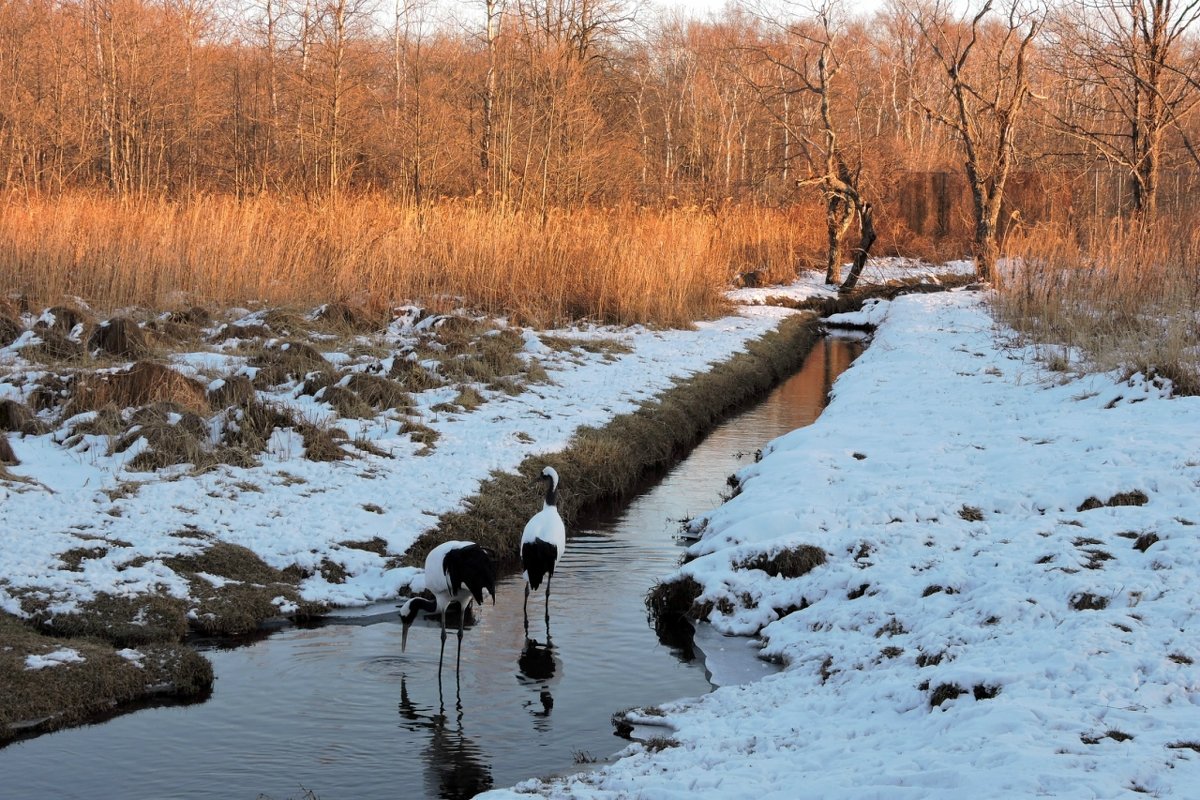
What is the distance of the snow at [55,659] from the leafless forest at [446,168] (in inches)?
400

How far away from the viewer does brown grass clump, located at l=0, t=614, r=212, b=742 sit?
17.3 ft

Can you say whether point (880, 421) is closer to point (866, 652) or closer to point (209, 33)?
point (866, 652)

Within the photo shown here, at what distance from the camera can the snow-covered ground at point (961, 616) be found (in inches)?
151

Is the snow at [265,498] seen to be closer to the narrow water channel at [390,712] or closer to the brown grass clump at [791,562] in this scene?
the narrow water channel at [390,712]

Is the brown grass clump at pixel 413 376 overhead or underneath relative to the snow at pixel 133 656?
overhead

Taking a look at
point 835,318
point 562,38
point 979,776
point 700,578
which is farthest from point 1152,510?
point 562,38

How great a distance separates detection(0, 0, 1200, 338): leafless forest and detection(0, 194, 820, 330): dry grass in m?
0.05

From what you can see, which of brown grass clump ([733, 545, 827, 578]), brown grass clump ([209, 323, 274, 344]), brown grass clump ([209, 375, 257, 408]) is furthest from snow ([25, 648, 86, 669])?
brown grass clump ([209, 323, 274, 344])

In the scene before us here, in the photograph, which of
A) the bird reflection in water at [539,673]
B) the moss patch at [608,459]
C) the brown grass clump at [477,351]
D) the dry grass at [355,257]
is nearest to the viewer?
the bird reflection in water at [539,673]

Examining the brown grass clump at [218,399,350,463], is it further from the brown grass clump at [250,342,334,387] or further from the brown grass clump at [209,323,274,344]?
the brown grass clump at [209,323,274,344]

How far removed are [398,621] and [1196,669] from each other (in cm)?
441

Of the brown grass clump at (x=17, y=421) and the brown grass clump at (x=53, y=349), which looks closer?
the brown grass clump at (x=17, y=421)

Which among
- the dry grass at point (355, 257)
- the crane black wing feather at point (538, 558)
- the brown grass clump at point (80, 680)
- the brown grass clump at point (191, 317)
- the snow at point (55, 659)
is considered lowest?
the brown grass clump at point (80, 680)

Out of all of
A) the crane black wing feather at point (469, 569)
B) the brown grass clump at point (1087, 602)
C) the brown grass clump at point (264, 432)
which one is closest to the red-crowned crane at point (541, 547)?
the crane black wing feather at point (469, 569)
